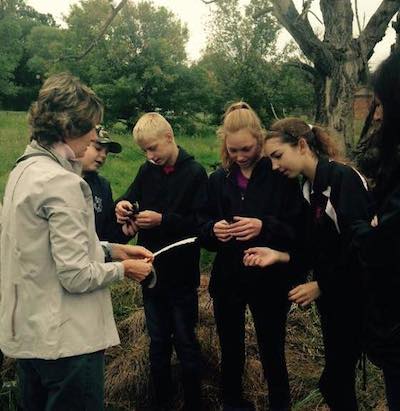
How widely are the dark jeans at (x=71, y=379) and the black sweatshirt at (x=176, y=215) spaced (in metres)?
1.13

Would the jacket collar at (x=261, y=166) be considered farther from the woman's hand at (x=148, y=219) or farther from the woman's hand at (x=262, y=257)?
the woman's hand at (x=148, y=219)

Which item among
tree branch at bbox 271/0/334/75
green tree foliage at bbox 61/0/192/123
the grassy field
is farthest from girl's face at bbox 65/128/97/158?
green tree foliage at bbox 61/0/192/123

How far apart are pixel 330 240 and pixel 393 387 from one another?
852 millimetres

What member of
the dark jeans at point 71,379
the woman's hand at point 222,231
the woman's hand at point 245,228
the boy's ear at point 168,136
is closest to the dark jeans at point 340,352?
the woman's hand at point 245,228

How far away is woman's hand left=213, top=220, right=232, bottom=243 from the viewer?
304cm

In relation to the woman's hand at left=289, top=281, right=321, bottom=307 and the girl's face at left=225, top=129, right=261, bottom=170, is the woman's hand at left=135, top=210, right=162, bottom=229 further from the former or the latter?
the woman's hand at left=289, top=281, right=321, bottom=307

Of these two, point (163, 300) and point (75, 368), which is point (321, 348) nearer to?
point (163, 300)

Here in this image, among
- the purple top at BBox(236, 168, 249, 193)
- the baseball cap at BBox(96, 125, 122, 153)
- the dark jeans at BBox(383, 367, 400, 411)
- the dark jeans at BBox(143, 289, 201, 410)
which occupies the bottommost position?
the dark jeans at BBox(143, 289, 201, 410)

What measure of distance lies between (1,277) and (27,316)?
0.76ft

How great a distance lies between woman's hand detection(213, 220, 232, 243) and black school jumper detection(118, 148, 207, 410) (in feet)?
0.94

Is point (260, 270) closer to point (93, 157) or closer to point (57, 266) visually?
point (93, 157)

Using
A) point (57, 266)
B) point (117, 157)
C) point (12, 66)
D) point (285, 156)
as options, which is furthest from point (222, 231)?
point (12, 66)

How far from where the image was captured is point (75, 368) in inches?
86.4

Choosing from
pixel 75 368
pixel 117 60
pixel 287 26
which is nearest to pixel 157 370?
pixel 75 368
